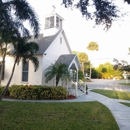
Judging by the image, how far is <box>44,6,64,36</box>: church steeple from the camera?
1761 centimetres

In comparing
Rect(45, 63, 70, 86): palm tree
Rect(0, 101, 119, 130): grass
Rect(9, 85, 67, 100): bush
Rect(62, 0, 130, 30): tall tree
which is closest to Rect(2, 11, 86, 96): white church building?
Rect(45, 63, 70, 86): palm tree

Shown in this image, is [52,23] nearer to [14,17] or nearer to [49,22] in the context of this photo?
[49,22]

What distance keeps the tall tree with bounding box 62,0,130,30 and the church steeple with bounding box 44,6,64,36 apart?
1150cm

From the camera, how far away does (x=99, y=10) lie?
5.89 metres

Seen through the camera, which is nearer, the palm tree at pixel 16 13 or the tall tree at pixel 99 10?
the tall tree at pixel 99 10

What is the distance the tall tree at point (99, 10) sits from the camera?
18.6 ft

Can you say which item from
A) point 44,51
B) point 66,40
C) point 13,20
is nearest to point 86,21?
point 13,20

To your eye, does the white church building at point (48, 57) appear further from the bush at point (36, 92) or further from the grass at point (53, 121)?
the grass at point (53, 121)

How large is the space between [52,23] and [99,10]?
41.7ft

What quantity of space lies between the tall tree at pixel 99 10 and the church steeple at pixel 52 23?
1150 centimetres

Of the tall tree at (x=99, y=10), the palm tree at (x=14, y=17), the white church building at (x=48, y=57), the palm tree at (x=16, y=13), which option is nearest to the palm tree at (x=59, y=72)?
the white church building at (x=48, y=57)

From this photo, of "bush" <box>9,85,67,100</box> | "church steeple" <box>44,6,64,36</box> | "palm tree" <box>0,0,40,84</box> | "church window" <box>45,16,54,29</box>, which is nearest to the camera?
"palm tree" <box>0,0,40,84</box>

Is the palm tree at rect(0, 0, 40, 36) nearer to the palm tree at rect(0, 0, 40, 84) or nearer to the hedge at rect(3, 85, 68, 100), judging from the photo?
the palm tree at rect(0, 0, 40, 84)

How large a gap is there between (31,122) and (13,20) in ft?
16.3
